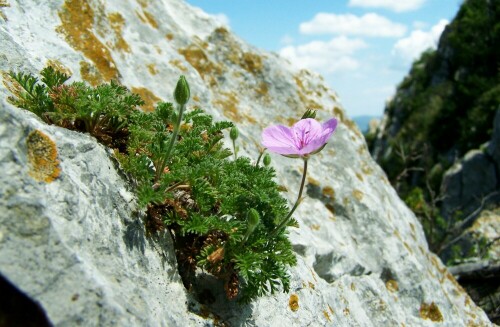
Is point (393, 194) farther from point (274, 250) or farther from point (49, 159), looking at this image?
point (49, 159)

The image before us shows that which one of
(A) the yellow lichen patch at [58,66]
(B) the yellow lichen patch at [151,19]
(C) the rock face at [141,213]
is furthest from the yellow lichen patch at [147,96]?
(B) the yellow lichen patch at [151,19]

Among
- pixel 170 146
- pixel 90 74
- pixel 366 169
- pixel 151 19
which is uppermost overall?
pixel 151 19

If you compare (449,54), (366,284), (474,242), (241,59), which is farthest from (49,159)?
(449,54)

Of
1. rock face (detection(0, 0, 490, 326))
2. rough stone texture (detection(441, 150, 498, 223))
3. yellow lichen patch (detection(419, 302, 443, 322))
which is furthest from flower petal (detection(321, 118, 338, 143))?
rough stone texture (detection(441, 150, 498, 223))

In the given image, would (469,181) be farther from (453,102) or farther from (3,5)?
(3,5)

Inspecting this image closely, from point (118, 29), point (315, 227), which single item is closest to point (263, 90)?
point (118, 29)

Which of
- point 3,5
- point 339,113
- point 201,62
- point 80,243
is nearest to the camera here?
point 80,243

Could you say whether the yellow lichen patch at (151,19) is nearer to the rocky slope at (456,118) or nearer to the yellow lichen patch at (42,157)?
the yellow lichen patch at (42,157)
